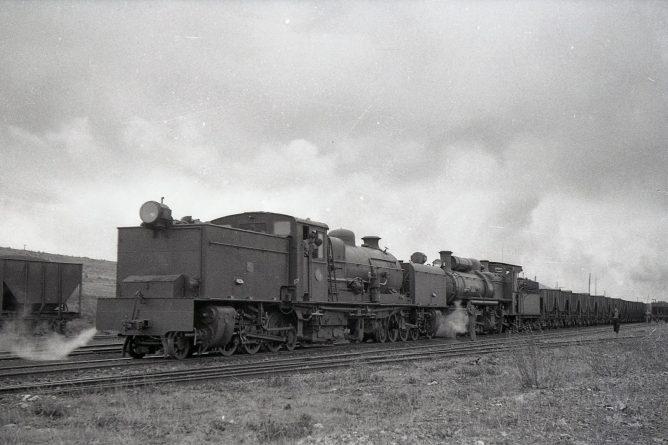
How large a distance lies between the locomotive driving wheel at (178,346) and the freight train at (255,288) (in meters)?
0.03

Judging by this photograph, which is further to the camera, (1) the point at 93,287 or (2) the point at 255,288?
(1) the point at 93,287

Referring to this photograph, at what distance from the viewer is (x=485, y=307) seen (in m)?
31.8

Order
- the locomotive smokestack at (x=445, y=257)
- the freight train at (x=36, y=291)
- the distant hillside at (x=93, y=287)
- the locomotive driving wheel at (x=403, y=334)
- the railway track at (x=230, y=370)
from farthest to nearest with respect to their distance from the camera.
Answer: the distant hillside at (x=93, y=287), the locomotive smokestack at (x=445, y=257), the locomotive driving wheel at (x=403, y=334), the freight train at (x=36, y=291), the railway track at (x=230, y=370)

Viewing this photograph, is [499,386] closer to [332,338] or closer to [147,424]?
[147,424]

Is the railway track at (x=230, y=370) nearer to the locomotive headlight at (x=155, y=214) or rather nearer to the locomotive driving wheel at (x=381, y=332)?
A: the locomotive headlight at (x=155, y=214)

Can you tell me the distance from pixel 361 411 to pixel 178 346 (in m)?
7.55

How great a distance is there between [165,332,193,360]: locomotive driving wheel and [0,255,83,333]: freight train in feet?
26.8

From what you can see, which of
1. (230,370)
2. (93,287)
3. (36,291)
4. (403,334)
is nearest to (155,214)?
(230,370)

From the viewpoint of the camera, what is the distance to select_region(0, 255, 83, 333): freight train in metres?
20.6

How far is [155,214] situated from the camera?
15.2 metres

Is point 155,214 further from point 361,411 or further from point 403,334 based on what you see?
point 403,334

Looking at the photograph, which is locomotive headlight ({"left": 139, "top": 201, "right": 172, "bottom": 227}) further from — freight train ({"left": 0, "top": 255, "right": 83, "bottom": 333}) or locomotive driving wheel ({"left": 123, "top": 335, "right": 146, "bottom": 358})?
freight train ({"left": 0, "top": 255, "right": 83, "bottom": 333})

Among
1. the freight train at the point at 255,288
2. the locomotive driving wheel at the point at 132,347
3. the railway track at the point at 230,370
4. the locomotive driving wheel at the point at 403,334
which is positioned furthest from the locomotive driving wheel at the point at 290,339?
the locomotive driving wheel at the point at 403,334

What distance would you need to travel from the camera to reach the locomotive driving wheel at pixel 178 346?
47.9ft
